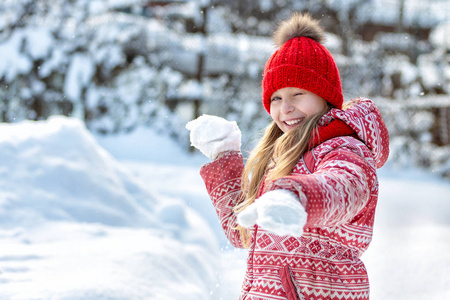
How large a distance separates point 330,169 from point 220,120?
51cm

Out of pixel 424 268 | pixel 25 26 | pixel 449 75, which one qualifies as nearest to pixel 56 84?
pixel 25 26

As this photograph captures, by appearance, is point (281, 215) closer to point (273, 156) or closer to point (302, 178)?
point (302, 178)

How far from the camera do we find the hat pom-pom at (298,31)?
129 cm

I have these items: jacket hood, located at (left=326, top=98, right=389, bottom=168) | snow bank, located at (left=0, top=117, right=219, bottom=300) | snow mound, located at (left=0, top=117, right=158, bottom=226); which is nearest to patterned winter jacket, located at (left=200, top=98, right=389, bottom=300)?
jacket hood, located at (left=326, top=98, right=389, bottom=168)

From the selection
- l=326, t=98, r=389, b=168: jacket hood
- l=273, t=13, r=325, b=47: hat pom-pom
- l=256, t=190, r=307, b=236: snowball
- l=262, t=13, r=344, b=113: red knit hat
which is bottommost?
l=256, t=190, r=307, b=236: snowball

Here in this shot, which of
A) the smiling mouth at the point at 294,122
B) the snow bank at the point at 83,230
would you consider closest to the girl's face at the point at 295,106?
the smiling mouth at the point at 294,122

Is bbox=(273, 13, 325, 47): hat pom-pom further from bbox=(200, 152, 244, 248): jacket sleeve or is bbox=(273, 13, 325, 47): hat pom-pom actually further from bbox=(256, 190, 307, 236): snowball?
bbox=(256, 190, 307, 236): snowball

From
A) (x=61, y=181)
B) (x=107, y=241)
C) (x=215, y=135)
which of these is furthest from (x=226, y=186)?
(x=61, y=181)

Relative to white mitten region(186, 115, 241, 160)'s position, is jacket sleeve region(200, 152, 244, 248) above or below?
below

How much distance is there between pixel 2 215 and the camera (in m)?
2.12

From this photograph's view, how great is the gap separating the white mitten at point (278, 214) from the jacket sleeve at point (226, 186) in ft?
1.85

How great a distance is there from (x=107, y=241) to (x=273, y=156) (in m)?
1.33

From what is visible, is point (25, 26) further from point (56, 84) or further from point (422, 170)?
point (422, 170)

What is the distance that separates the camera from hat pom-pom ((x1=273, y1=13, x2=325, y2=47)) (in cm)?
129
